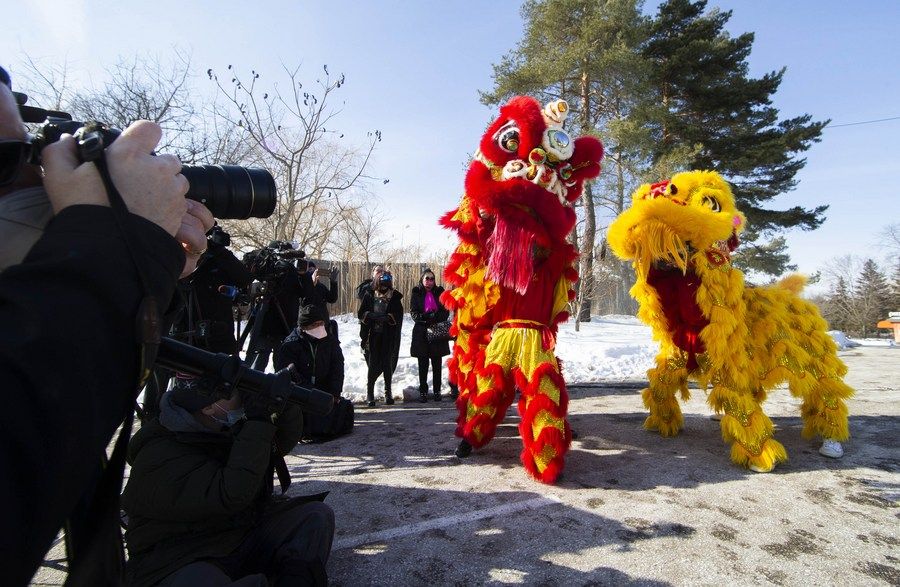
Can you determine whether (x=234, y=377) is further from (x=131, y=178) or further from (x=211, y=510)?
(x=211, y=510)

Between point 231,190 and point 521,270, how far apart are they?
7.00 ft

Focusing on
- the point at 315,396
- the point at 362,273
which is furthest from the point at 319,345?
the point at 362,273

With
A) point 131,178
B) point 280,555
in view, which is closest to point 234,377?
point 131,178

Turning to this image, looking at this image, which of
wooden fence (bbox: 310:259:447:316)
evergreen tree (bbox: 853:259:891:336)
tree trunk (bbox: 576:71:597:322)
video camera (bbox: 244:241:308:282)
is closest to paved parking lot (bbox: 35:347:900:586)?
video camera (bbox: 244:241:308:282)

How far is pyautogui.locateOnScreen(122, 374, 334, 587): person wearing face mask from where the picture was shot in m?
1.58

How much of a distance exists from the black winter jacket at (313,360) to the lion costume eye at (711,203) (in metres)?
3.36

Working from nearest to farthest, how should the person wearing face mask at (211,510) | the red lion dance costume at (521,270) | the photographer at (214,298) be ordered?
the person wearing face mask at (211,510), the red lion dance costume at (521,270), the photographer at (214,298)

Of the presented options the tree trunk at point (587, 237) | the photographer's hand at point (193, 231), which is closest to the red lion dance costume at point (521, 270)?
the photographer's hand at point (193, 231)

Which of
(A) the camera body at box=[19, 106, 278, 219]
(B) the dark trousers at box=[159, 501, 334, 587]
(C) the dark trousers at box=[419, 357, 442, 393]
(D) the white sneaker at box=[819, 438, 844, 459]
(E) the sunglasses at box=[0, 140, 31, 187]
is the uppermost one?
(A) the camera body at box=[19, 106, 278, 219]

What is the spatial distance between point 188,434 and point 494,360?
199 cm

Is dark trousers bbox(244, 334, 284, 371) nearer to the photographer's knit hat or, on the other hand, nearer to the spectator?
the spectator

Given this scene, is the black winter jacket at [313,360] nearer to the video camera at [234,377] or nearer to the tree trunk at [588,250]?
the video camera at [234,377]

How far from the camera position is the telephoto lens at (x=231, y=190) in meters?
1.22

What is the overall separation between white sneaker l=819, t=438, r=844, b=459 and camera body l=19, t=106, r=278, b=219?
13.7ft
